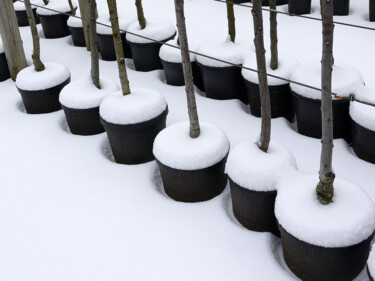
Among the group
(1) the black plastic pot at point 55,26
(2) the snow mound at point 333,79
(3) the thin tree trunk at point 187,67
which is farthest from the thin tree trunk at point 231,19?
(1) the black plastic pot at point 55,26

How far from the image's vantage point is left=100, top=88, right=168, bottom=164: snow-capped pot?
3.30m

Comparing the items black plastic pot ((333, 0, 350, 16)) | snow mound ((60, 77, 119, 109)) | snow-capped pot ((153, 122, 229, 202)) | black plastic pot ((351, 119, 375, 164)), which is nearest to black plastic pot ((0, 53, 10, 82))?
snow mound ((60, 77, 119, 109))

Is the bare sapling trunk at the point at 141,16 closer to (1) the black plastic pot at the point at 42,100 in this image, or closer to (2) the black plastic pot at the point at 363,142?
(1) the black plastic pot at the point at 42,100

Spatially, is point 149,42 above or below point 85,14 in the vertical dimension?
below

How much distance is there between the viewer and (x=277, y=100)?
3803mm

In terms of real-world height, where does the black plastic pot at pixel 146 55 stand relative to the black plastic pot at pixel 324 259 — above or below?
above

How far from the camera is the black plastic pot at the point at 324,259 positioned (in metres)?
2.18

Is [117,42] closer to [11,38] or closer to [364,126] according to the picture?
[364,126]

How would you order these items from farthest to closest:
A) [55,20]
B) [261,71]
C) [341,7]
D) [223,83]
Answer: [55,20] < [341,7] < [223,83] < [261,71]

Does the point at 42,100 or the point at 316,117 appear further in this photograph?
the point at 42,100

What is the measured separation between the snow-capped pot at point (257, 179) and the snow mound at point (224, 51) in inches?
57.4

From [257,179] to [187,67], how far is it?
0.87 meters

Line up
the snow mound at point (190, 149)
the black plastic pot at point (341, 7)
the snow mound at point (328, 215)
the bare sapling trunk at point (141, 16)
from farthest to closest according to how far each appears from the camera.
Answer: the black plastic pot at point (341, 7) → the bare sapling trunk at point (141, 16) → the snow mound at point (190, 149) → the snow mound at point (328, 215)

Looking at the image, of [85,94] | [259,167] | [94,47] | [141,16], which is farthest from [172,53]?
[259,167]
